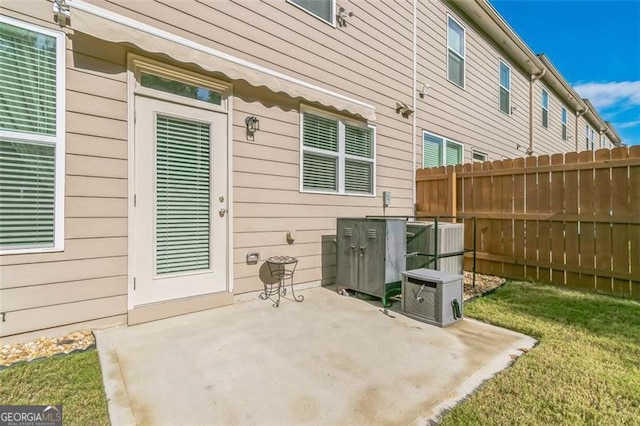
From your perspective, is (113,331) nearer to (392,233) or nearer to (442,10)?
(392,233)

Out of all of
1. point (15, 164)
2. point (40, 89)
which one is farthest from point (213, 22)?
point (15, 164)

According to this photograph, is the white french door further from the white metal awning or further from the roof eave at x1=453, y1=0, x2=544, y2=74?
the roof eave at x1=453, y1=0, x2=544, y2=74

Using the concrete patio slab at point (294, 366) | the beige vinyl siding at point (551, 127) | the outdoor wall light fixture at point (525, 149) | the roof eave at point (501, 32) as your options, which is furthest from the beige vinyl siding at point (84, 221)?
the beige vinyl siding at point (551, 127)

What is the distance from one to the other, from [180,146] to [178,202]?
23.7 inches

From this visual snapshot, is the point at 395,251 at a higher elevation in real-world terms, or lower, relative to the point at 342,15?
lower

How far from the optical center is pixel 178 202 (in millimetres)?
3326

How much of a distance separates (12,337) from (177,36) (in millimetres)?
3094

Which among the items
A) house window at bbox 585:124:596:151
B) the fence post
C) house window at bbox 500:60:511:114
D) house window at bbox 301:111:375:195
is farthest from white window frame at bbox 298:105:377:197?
house window at bbox 585:124:596:151

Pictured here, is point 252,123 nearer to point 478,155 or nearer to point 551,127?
point 478,155

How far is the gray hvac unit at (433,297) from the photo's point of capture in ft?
10.2

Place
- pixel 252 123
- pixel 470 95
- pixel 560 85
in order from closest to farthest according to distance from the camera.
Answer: pixel 252 123 → pixel 470 95 → pixel 560 85

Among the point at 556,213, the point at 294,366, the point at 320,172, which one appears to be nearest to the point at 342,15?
the point at 320,172

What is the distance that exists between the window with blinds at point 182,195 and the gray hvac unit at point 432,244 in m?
2.57

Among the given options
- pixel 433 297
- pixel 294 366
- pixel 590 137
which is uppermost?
pixel 590 137
